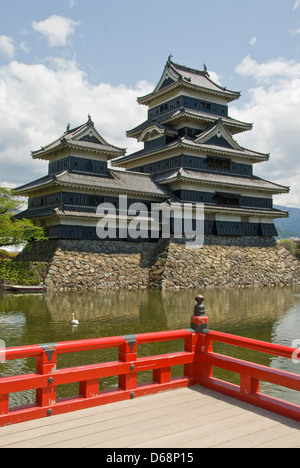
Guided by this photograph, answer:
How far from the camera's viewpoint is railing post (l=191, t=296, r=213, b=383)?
688 cm

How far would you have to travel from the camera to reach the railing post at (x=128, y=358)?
6094 millimetres

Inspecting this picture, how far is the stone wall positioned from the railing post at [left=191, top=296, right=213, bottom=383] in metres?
21.7

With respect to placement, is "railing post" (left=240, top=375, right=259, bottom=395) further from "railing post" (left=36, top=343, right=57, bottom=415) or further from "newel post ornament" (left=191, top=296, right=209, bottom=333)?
"railing post" (left=36, top=343, right=57, bottom=415)

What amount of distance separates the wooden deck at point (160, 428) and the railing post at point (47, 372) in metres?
0.24

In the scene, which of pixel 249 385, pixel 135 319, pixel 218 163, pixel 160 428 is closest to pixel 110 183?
pixel 218 163

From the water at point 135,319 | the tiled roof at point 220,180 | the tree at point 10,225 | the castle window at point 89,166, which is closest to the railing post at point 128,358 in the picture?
the water at point 135,319

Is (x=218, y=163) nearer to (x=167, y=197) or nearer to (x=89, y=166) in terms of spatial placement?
(x=167, y=197)

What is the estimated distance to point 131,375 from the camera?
6.16 meters

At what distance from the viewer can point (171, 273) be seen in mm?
31422
